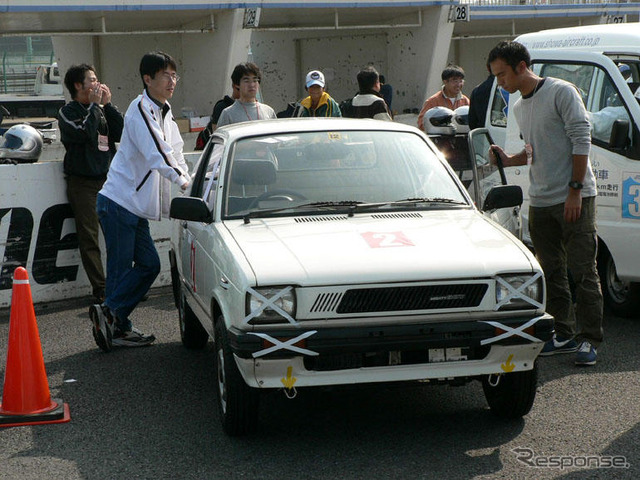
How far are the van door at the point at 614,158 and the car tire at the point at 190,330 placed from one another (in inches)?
118

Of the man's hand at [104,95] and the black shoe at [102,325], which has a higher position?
the man's hand at [104,95]

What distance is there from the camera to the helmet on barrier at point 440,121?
8.41 metres

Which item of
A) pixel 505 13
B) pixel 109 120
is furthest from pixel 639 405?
pixel 505 13

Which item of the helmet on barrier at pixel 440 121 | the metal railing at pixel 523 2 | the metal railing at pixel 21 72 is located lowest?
the helmet on barrier at pixel 440 121

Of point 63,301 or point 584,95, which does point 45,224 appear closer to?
point 63,301

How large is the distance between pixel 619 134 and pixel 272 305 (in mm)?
3386

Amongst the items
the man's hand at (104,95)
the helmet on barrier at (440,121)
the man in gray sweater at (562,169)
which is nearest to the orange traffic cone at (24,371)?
the man in gray sweater at (562,169)

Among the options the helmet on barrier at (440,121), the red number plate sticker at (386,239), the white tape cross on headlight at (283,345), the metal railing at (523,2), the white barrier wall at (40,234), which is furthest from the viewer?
the metal railing at (523,2)

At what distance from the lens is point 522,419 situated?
17.9ft

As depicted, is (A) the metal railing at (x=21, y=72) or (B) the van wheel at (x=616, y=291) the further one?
(A) the metal railing at (x=21, y=72)

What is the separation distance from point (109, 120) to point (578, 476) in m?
5.97

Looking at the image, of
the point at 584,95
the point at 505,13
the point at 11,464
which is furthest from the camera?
the point at 505,13

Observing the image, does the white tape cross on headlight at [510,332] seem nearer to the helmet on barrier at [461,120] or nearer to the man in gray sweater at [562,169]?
the man in gray sweater at [562,169]

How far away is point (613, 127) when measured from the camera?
23.2 ft
